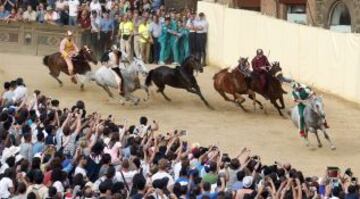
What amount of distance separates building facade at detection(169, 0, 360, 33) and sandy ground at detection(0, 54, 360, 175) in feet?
17.6

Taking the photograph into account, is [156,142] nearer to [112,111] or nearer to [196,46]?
[112,111]

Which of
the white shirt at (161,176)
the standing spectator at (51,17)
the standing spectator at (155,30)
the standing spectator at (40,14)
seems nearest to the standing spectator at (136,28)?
the standing spectator at (155,30)

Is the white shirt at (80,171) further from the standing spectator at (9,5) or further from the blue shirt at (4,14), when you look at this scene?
the standing spectator at (9,5)

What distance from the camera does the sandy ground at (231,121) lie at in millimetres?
22203

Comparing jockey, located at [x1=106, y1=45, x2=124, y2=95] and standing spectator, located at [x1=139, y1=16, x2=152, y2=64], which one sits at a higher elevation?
standing spectator, located at [x1=139, y1=16, x2=152, y2=64]

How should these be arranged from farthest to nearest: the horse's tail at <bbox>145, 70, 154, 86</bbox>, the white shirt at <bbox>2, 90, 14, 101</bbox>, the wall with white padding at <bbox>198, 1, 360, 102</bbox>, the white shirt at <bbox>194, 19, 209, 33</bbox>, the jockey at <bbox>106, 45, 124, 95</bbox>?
the white shirt at <bbox>194, 19, 209, 33</bbox>
the wall with white padding at <bbox>198, 1, 360, 102</bbox>
the horse's tail at <bbox>145, 70, 154, 86</bbox>
the jockey at <bbox>106, 45, 124, 95</bbox>
the white shirt at <bbox>2, 90, 14, 101</bbox>

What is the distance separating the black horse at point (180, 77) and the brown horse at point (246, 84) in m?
0.61

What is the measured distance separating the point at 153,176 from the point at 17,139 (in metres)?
3.07

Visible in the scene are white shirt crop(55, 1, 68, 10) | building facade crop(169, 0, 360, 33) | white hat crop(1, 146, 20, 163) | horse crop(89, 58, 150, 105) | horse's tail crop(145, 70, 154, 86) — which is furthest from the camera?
white shirt crop(55, 1, 68, 10)

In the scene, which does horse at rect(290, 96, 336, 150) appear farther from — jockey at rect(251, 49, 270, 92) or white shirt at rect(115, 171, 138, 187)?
white shirt at rect(115, 171, 138, 187)

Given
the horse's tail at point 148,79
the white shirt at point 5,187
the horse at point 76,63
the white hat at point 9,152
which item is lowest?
the white shirt at point 5,187

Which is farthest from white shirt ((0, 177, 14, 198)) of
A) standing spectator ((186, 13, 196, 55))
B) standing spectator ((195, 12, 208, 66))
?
standing spectator ((195, 12, 208, 66))

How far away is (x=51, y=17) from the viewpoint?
112 ft

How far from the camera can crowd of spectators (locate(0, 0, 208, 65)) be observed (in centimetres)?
3359
